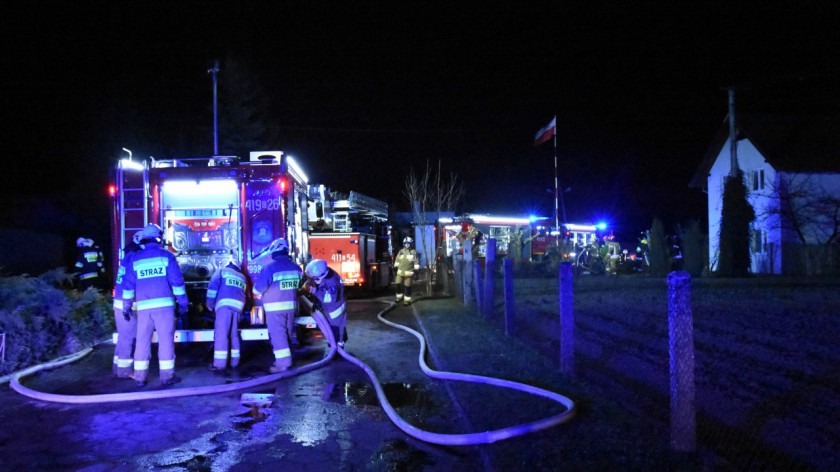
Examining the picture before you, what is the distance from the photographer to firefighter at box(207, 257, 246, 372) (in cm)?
794

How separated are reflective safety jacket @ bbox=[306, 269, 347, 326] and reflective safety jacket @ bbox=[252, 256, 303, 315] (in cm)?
90

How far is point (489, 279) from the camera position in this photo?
1215 centimetres

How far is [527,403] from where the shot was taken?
609 cm

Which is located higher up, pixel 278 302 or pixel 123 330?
pixel 278 302

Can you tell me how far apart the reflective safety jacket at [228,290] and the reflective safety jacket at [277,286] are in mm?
192

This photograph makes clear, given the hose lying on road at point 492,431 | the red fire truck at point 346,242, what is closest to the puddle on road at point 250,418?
the hose lying on road at point 492,431

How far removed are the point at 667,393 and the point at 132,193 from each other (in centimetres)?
687

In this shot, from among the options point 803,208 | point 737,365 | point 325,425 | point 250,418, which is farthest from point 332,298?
point 803,208

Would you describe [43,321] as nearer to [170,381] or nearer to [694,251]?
[170,381]

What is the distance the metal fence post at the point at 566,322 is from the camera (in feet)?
24.2

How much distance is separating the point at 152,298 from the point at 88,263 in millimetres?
5442

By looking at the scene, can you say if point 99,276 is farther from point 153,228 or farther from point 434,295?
point 434,295

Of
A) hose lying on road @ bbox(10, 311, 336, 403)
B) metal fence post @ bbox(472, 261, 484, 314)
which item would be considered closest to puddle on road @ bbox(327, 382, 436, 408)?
hose lying on road @ bbox(10, 311, 336, 403)

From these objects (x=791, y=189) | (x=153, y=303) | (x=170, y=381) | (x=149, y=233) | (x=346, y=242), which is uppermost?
(x=791, y=189)
